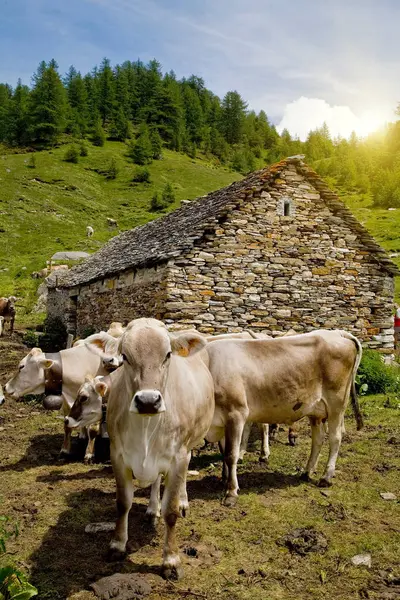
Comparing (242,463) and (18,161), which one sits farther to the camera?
(18,161)

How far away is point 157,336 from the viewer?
12.3 feet

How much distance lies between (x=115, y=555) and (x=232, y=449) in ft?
6.73

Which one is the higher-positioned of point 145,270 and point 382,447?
point 145,270

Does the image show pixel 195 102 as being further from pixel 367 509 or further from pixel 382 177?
pixel 367 509

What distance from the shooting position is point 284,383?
6234mm

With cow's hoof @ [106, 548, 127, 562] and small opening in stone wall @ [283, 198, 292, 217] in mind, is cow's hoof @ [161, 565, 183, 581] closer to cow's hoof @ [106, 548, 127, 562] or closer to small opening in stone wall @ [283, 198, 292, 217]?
cow's hoof @ [106, 548, 127, 562]

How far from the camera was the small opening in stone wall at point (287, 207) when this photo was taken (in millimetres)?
14078

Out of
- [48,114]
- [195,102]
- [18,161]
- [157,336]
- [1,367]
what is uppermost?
[195,102]

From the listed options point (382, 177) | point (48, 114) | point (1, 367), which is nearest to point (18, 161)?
point (48, 114)

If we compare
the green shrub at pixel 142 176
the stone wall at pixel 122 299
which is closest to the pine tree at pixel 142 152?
the green shrub at pixel 142 176

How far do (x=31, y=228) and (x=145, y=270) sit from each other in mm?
37899

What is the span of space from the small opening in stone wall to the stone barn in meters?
0.03

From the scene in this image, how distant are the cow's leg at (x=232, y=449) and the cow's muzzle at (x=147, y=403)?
2708mm

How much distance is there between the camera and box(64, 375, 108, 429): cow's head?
6.33m
